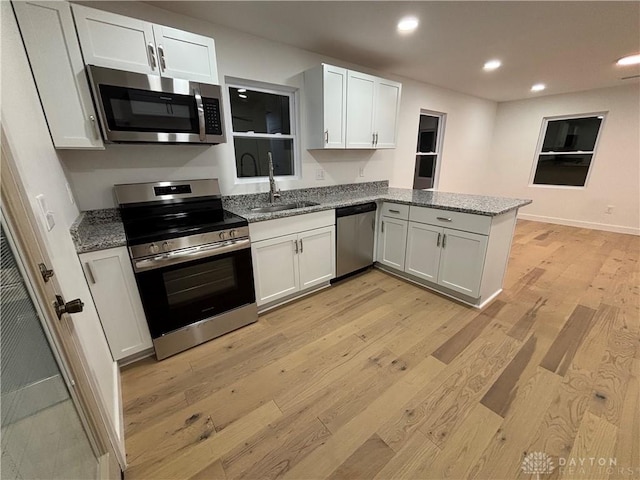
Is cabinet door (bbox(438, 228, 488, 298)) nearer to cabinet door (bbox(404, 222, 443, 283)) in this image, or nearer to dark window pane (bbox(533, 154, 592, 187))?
cabinet door (bbox(404, 222, 443, 283))

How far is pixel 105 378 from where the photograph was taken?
1404 mm

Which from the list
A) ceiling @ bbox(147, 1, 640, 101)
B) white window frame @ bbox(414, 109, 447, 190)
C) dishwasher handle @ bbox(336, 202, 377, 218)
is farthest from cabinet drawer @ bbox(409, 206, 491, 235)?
white window frame @ bbox(414, 109, 447, 190)

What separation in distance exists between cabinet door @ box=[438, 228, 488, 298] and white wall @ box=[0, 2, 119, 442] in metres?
2.63

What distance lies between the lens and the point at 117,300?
5.44 feet

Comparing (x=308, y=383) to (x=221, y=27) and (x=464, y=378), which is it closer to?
(x=464, y=378)

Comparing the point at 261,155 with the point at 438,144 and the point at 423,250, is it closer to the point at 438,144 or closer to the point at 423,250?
the point at 423,250

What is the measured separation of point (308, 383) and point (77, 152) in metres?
2.23

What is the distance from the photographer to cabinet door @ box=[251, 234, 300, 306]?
7.30 feet

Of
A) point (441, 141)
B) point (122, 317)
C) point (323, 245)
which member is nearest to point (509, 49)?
point (441, 141)

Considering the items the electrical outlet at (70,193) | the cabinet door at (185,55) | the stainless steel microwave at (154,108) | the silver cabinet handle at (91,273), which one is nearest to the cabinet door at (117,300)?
the silver cabinet handle at (91,273)

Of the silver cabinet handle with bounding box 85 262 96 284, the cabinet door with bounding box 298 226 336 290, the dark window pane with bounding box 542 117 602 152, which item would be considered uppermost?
the dark window pane with bounding box 542 117 602 152

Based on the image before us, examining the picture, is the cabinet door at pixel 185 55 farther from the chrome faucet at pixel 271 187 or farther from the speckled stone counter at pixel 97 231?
the speckled stone counter at pixel 97 231

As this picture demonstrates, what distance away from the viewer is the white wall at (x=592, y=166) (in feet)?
14.0

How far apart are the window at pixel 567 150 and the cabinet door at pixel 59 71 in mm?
6824
